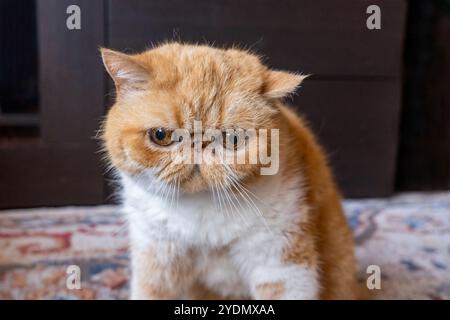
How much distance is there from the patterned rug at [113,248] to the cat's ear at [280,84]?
335mm

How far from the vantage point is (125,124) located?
2.19 ft

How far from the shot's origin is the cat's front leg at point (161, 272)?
75 centimetres

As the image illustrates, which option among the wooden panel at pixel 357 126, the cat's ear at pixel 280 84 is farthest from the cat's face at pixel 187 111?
the wooden panel at pixel 357 126

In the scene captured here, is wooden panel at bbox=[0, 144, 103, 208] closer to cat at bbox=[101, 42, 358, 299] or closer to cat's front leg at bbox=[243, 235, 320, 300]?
cat at bbox=[101, 42, 358, 299]

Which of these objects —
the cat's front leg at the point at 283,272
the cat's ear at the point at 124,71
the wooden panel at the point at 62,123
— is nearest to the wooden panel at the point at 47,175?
the wooden panel at the point at 62,123

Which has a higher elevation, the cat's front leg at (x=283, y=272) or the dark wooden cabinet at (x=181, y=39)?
the dark wooden cabinet at (x=181, y=39)

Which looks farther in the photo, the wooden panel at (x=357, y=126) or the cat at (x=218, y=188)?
the wooden panel at (x=357, y=126)

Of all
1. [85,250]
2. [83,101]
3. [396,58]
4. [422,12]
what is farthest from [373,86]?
[85,250]

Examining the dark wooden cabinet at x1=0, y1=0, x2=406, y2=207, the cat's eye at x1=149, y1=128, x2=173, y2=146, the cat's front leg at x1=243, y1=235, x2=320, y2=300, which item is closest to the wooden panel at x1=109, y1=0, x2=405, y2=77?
the dark wooden cabinet at x1=0, y1=0, x2=406, y2=207

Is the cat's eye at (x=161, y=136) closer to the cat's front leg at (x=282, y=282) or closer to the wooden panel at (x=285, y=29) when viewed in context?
the wooden panel at (x=285, y=29)

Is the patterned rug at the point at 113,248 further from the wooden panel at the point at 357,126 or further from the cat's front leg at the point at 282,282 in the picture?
the cat's front leg at the point at 282,282

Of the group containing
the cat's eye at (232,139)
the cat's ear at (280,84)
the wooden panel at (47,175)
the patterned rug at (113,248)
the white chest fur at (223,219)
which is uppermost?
the cat's ear at (280,84)

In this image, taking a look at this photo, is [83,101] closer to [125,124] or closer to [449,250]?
[125,124]

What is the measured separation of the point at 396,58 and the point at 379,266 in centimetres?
44
